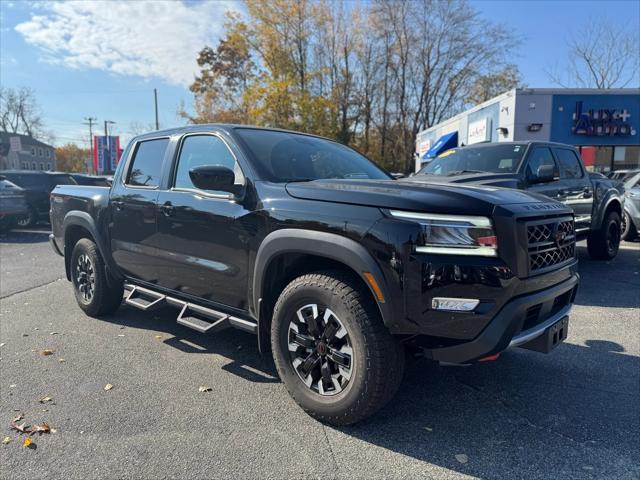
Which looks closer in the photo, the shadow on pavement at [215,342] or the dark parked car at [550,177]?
the shadow on pavement at [215,342]

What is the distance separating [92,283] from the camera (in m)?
5.05

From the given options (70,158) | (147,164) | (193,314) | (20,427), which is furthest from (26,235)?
(70,158)

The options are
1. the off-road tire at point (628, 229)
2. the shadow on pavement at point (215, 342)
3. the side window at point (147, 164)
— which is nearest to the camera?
the shadow on pavement at point (215, 342)

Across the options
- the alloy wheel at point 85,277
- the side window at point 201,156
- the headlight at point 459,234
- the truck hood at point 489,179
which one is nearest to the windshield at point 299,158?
the side window at point 201,156

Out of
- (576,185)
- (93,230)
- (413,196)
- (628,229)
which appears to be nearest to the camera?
(413,196)

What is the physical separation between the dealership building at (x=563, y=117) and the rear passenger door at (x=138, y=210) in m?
12.4

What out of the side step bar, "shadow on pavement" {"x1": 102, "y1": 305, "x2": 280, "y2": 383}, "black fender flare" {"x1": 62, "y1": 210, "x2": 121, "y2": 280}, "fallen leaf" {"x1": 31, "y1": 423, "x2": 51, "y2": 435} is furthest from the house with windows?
"fallen leaf" {"x1": 31, "y1": 423, "x2": 51, "y2": 435}

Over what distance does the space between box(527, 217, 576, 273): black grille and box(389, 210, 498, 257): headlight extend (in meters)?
0.29

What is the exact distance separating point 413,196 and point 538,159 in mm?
5094

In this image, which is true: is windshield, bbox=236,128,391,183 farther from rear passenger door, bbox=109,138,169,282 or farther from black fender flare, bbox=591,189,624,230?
black fender flare, bbox=591,189,624,230

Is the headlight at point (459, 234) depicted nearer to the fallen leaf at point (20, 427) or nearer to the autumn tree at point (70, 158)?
the fallen leaf at point (20, 427)

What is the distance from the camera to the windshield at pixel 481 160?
667 cm

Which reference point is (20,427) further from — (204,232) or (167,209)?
(167,209)

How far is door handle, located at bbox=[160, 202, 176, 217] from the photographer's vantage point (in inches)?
149
